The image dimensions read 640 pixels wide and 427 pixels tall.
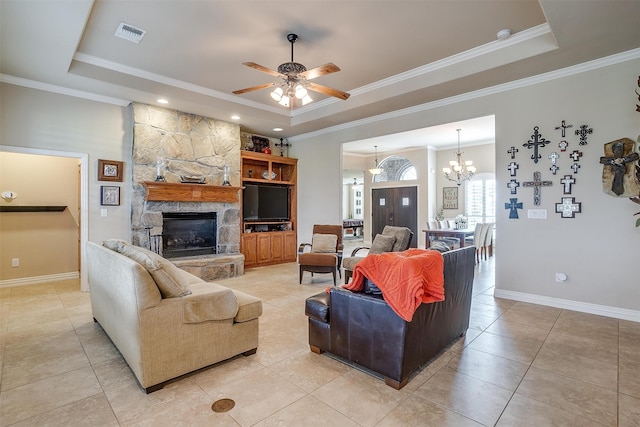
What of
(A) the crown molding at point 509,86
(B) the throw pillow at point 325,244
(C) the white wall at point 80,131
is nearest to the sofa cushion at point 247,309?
(B) the throw pillow at point 325,244

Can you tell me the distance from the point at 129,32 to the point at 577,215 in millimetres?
5565

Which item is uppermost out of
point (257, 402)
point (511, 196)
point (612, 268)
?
point (511, 196)

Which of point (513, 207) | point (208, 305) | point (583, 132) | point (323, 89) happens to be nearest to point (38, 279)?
point (208, 305)

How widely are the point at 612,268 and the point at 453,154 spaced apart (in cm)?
627

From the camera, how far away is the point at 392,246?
4633 millimetres

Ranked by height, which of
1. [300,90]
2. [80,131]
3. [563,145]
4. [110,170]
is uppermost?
[300,90]

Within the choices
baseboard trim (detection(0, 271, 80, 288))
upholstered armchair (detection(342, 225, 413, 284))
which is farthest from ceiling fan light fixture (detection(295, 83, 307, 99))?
baseboard trim (detection(0, 271, 80, 288))

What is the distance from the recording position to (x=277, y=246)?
705cm

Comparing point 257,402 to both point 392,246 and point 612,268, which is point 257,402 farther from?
point 612,268

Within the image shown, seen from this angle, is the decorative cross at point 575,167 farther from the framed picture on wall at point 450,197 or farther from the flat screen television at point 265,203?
the framed picture on wall at point 450,197

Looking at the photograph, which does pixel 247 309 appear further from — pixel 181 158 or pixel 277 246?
pixel 277 246

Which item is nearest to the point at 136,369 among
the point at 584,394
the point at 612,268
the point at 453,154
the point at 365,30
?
the point at 584,394

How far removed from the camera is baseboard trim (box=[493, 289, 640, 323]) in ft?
11.7

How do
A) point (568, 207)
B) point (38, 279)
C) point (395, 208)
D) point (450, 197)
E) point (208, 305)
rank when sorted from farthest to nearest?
point (395, 208) → point (450, 197) → point (38, 279) → point (568, 207) → point (208, 305)
